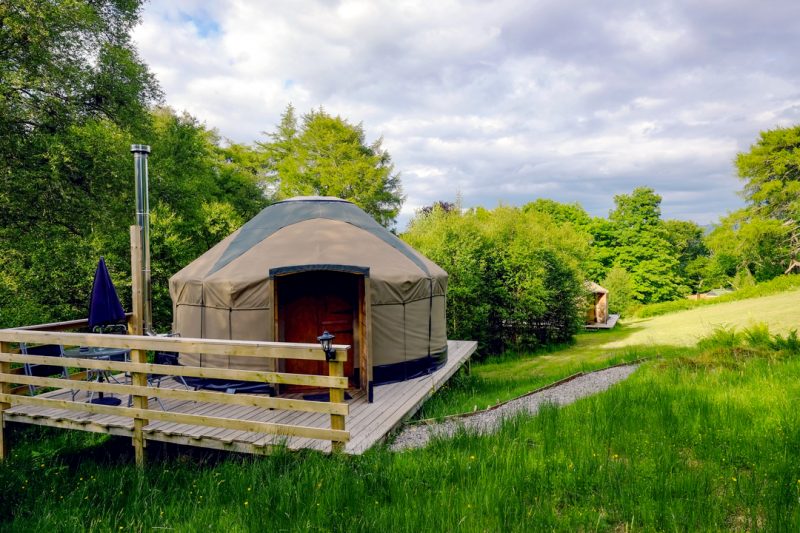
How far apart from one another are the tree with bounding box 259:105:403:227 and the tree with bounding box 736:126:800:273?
59.4 feet

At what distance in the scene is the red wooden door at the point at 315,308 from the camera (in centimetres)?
615

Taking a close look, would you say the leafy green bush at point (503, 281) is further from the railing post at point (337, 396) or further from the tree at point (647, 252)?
the tree at point (647, 252)

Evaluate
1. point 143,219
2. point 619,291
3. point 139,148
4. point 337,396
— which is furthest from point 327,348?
point 619,291

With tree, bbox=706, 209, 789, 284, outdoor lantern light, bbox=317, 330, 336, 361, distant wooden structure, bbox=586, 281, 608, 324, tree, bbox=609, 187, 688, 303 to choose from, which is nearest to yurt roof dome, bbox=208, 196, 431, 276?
outdoor lantern light, bbox=317, 330, 336, 361

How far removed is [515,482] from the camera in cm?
291

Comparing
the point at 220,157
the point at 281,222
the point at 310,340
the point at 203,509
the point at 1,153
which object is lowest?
the point at 203,509

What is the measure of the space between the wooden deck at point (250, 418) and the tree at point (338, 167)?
16.8 m

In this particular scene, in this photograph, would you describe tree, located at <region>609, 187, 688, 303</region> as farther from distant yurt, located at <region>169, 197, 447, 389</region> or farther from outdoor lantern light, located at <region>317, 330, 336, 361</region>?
outdoor lantern light, located at <region>317, 330, 336, 361</region>

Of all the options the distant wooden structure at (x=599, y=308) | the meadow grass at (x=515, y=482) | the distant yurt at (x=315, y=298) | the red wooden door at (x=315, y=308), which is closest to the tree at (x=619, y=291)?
the distant wooden structure at (x=599, y=308)

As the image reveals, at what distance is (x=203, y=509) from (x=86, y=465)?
261 cm

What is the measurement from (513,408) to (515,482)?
2405 mm

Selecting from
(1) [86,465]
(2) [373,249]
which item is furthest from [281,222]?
(1) [86,465]

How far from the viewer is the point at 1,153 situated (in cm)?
948

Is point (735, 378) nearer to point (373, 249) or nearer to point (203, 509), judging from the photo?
point (373, 249)
